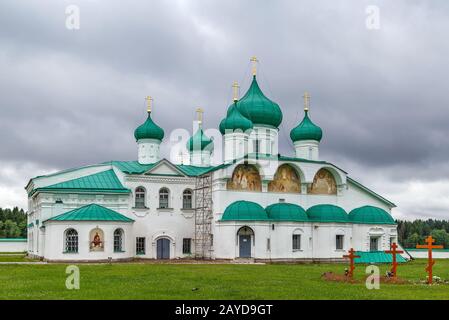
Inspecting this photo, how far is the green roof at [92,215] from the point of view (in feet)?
107

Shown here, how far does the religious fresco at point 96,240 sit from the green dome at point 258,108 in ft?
39.1

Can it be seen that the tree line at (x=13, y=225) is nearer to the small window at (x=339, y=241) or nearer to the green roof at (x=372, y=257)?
the small window at (x=339, y=241)

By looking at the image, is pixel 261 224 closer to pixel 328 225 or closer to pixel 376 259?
pixel 328 225

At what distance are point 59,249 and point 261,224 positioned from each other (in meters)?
11.3

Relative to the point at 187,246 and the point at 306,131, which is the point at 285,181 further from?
the point at 187,246

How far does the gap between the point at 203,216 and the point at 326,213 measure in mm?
7533

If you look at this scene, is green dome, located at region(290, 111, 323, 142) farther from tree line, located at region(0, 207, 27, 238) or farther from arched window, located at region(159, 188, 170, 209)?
tree line, located at region(0, 207, 27, 238)

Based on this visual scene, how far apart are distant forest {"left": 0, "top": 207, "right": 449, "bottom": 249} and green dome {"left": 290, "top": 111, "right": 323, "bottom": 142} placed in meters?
29.6

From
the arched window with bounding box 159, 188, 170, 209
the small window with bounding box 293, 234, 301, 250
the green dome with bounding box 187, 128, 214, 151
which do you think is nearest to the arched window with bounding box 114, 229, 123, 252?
the arched window with bounding box 159, 188, 170, 209

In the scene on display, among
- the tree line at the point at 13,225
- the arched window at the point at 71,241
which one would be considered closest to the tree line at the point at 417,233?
the arched window at the point at 71,241
